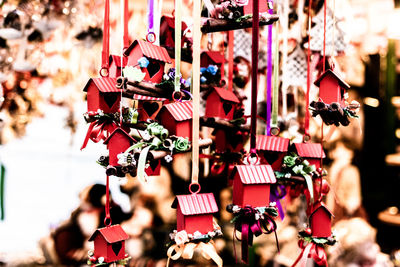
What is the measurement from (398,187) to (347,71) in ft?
1.81

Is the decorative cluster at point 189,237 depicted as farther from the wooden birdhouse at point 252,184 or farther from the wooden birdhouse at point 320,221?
the wooden birdhouse at point 320,221

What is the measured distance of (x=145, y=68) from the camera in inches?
31.2

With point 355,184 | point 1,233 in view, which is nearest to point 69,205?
point 1,233

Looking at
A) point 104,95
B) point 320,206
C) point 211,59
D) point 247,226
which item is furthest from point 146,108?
point 320,206

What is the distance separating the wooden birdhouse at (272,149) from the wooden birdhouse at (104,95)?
36 centimetres

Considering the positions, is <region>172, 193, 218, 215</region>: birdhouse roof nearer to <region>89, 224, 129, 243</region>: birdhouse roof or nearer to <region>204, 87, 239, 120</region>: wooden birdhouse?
<region>89, 224, 129, 243</region>: birdhouse roof

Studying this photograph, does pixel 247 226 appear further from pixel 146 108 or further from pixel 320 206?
pixel 146 108

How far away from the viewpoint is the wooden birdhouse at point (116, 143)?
0.74 meters

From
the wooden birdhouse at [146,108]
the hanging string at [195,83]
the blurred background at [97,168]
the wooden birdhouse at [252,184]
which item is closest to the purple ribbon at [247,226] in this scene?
the wooden birdhouse at [252,184]

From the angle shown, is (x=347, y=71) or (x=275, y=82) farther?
(x=347, y=71)

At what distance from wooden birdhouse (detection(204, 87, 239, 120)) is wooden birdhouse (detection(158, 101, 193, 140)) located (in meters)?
0.18

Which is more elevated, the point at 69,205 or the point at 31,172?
the point at 31,172

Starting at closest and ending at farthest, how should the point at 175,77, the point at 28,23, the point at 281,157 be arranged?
the point at 175,77
the point at 281,157
the point at 28,23

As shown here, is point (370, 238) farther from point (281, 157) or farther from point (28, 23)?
point (28, 23)
